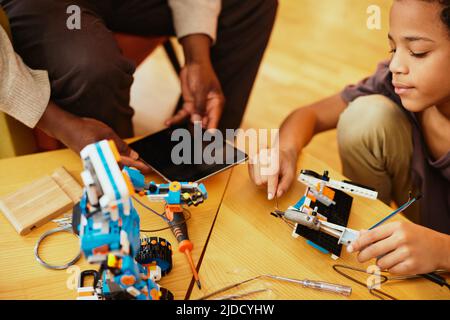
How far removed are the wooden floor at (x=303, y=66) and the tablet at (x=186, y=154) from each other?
2.10 ft

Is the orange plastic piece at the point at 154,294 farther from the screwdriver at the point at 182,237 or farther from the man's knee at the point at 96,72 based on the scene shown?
the man's knee at the point at 96,72

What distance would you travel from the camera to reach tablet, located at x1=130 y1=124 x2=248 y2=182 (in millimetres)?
913

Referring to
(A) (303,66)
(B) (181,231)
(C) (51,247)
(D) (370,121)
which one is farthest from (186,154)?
(A) (303,66)

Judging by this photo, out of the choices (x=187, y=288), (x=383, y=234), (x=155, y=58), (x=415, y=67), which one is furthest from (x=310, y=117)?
(x=155, y=58)

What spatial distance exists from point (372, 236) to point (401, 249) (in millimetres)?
50

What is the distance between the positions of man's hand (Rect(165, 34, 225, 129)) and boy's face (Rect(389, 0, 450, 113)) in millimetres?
447

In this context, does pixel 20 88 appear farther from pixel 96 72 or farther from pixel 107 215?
pixel 107 215

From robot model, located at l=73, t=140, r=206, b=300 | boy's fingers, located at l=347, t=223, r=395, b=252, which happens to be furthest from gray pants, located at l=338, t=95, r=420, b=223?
robot model, located at l=73, t=140, r=206, b=300

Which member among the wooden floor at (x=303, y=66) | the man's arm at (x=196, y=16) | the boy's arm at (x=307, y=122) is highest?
the man's arm at (x=196, y=16)

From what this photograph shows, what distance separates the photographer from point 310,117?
105 cm

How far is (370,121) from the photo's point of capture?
1.02m

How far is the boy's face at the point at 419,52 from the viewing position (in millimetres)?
781

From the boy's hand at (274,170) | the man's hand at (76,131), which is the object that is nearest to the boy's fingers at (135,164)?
the man's hand at (76,131)

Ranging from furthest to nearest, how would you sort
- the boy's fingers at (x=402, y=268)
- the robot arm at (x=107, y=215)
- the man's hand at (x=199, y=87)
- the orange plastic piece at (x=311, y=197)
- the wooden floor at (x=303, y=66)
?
the wooden floor at (x=303, y=66)
the man's hand at (x=199, y=87)
the orange plastic piece at (x=311, y=197)
the boy's fingers at (x=402, y=268)
the robot arm at (x=107, y=215)
